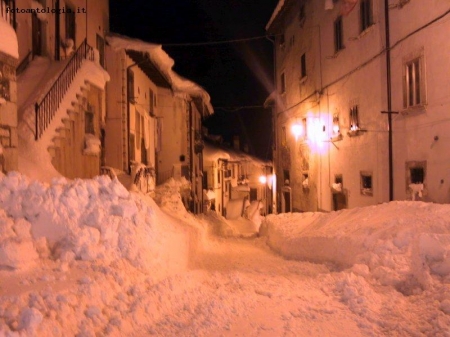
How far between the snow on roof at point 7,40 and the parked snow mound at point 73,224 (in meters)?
2.44

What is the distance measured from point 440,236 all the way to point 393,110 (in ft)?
20.7

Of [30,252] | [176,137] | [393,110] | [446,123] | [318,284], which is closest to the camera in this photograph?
[30,252]

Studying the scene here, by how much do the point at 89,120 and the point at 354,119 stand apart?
8.77 m

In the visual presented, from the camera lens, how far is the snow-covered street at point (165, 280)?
4727 millimetres

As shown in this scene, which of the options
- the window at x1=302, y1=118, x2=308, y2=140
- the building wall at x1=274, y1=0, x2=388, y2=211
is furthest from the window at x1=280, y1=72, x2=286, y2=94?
the window at x1=302, y1=118, x2=308, y2=140

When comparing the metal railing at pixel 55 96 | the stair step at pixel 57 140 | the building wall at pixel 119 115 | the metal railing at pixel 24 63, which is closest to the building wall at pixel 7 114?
the metal railing at pixel 55 96

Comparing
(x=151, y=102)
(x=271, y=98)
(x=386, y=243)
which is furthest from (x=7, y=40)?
(x=271, y=98)

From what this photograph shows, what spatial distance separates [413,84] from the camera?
1087cm

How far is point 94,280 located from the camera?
5141 millimetres

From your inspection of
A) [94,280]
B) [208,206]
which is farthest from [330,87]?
[208,206]

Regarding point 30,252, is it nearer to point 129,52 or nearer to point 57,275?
point 57,275

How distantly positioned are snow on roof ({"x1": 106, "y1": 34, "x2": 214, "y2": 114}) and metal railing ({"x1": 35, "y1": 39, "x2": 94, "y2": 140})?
15.9 ft

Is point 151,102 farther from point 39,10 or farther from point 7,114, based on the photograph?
point 7,114

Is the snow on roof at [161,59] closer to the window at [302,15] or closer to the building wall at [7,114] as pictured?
the window at [302,15]
